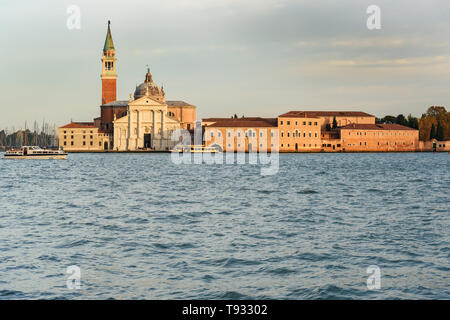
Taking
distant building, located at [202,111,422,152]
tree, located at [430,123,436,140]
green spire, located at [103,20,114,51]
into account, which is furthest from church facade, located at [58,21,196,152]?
tree, located at [430,123,436,140]

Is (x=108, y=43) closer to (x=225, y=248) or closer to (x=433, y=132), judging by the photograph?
(x=433, y=132)

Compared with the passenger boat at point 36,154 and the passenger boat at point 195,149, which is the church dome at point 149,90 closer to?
the passenger boat at point 195,149

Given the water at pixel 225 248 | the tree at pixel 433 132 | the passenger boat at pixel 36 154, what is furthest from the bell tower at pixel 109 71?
the water at pixel 225 248

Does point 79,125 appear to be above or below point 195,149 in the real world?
above

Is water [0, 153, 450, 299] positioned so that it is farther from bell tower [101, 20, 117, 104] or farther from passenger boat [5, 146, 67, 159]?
bell tower [101, 20, 117, 104]

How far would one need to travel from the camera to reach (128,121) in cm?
7338

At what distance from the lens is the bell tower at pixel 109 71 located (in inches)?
3196

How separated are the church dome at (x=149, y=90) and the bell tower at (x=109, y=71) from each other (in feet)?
19.9

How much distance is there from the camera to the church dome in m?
76.2

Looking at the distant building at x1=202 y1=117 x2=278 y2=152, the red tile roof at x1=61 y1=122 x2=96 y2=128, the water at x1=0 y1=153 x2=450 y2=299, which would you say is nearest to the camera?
the water at x1=0 y1=153 x2=450 y2=299

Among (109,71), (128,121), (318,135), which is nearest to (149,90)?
(128,121)

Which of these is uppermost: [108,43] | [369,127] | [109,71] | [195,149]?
[108,43]

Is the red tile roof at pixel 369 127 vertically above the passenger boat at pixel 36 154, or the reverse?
the red tile roof at pixel 369 127

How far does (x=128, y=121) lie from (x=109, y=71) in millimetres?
11938
